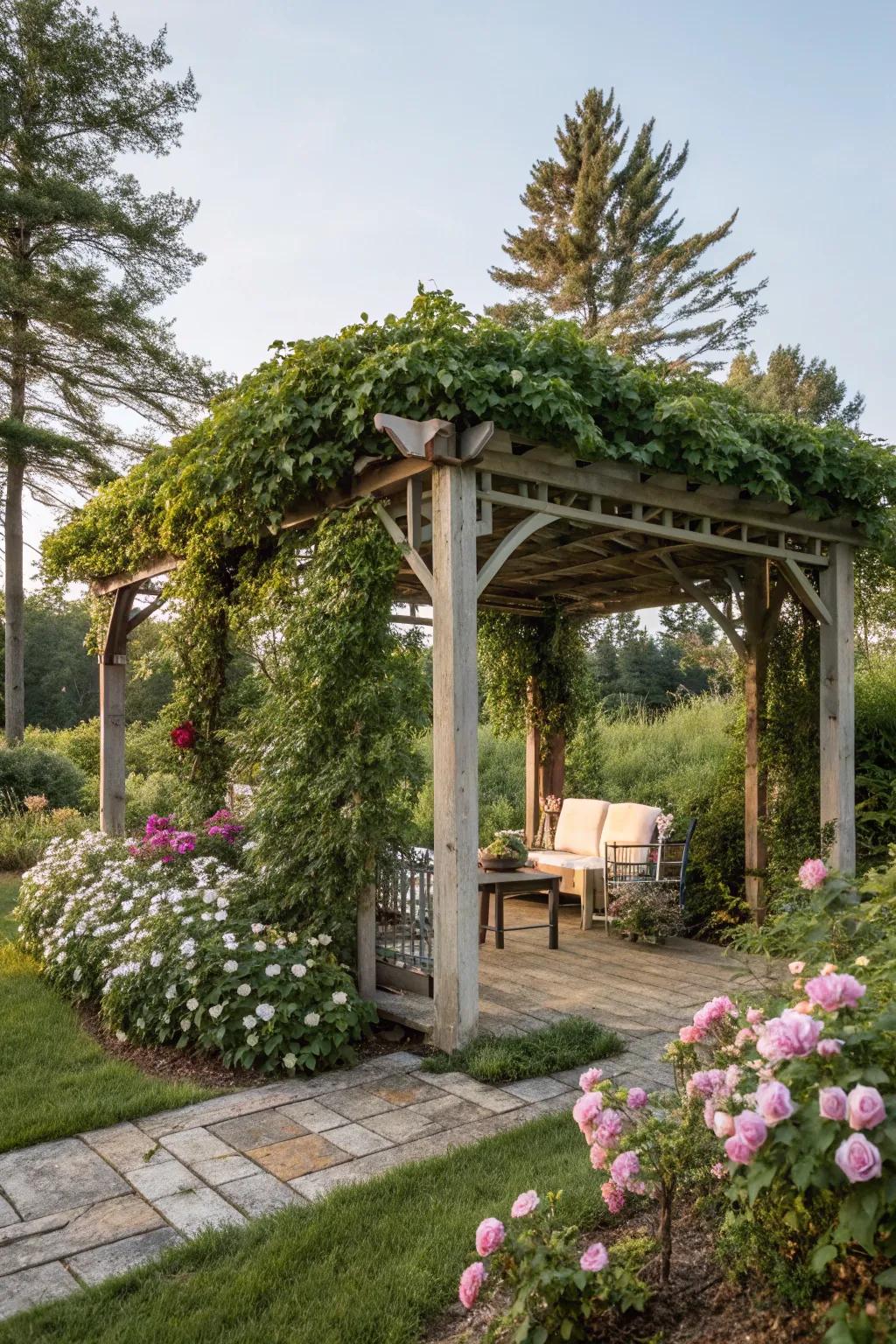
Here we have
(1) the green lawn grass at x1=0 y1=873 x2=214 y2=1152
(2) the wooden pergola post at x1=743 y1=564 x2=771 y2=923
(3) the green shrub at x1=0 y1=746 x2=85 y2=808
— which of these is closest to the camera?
(1) the green lawn grass at x1=0 y1=873 x2=214 y2=1152

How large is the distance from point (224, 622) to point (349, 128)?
11.2 feet

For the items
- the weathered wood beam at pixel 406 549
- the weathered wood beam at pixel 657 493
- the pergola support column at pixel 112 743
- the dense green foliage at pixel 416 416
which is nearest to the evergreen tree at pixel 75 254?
the pergola support column at pixel 112 743

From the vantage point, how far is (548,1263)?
189 centimetres

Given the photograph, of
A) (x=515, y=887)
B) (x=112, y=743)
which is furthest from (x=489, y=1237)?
(x=112, y=743)

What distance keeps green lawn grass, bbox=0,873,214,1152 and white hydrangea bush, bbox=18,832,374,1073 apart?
0.70 ft

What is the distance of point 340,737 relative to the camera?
14.8 ft

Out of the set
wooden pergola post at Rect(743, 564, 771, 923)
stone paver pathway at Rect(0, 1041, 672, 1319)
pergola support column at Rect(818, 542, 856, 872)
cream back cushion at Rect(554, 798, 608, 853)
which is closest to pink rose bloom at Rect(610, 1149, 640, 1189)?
stone paver pathway at Rect(0, 1041, 672, 1319)

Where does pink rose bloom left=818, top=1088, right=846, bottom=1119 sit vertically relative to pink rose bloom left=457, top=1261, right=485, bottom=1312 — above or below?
above

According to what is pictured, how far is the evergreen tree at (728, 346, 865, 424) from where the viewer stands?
22.7 m

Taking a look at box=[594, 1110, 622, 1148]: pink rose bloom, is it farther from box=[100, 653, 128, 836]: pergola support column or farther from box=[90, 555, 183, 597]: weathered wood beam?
box=[100, 653, 128, 836]: pergola support column

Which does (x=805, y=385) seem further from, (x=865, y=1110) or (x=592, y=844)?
(x=865, y=1110)

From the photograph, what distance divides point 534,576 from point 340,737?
341cm

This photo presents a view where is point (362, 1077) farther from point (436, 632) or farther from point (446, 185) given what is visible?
point (446, 185)

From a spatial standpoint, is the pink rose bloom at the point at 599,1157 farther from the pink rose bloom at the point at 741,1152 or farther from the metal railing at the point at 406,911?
the metal railing at the point at 406,911
